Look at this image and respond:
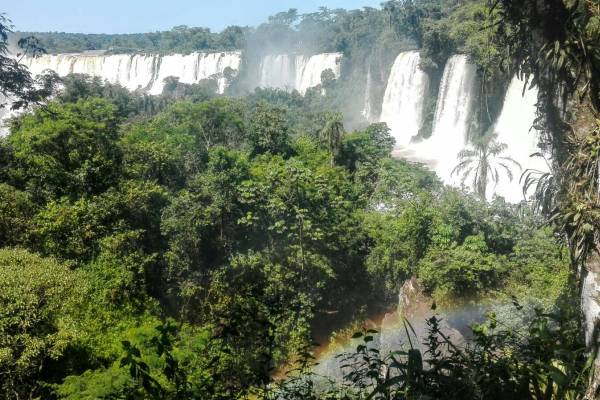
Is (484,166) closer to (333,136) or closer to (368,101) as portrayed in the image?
(333,136)

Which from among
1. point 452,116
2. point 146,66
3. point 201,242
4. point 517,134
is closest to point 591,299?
point 201,242

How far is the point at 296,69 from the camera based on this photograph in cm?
6412

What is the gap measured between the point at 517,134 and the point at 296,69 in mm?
43827

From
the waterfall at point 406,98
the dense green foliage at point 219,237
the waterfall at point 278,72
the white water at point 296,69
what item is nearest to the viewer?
the dense green foliage at point 219,237

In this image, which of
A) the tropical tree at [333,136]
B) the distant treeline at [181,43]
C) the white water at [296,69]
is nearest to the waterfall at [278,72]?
the white water at [296,69]

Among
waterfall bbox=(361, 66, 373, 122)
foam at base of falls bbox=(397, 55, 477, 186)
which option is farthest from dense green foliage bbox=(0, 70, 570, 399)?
waterfall bbox=(361, 66, 373, 122)

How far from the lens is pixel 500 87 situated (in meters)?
28.3

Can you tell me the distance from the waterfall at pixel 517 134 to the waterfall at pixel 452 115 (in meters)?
4.10

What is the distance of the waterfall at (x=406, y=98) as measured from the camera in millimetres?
37969

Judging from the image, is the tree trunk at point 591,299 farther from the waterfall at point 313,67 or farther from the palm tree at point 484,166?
the waterfall at point 313,67

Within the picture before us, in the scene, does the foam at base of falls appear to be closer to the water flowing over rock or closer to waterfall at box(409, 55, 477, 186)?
waterfall at box(409, 55, 477, 186)

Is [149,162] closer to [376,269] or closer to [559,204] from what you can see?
[376,269]

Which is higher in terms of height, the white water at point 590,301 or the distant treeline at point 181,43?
the distant treeline at point 181,43

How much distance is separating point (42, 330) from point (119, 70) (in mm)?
66562
